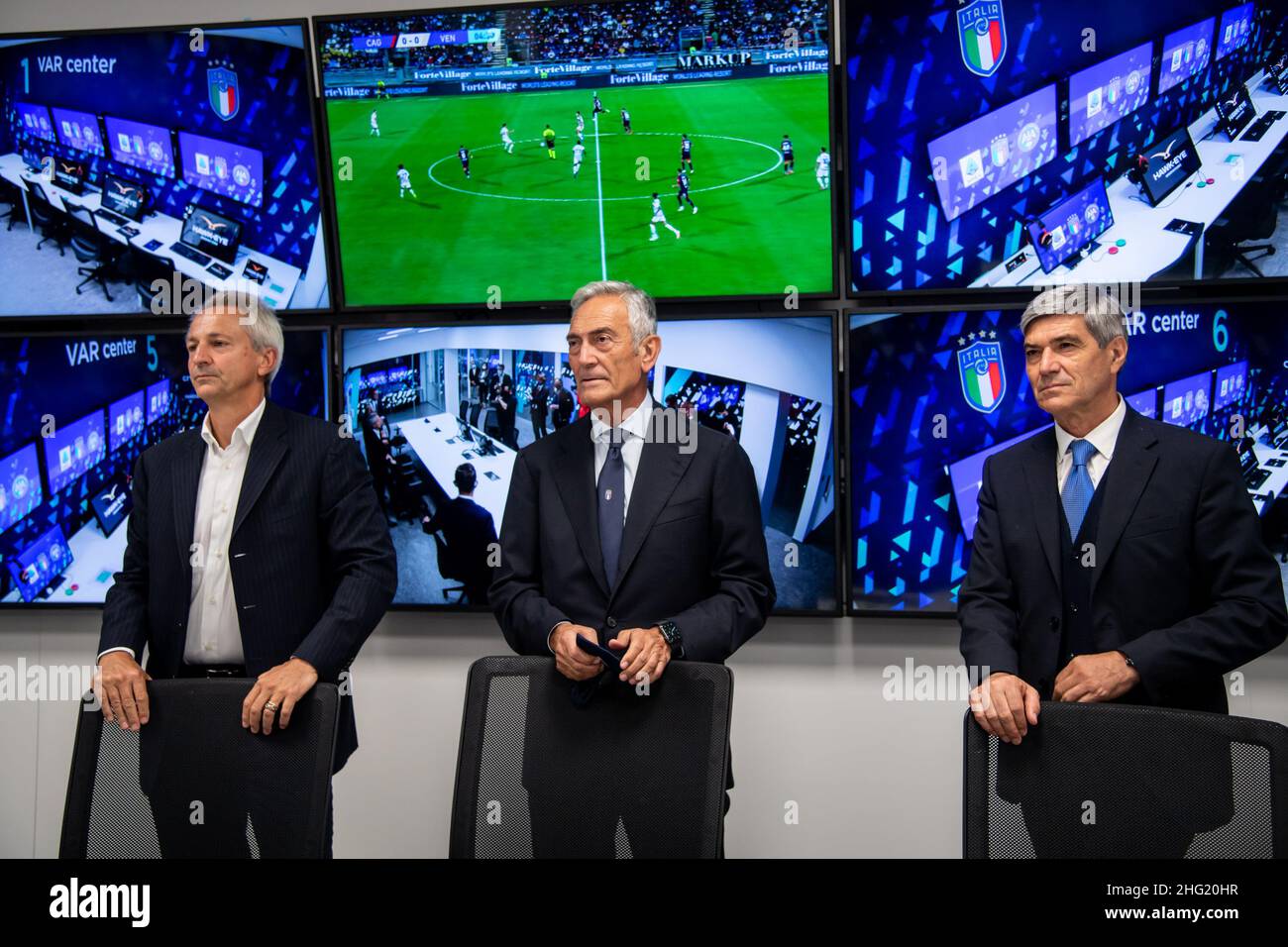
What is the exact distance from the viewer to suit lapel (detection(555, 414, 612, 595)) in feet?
7.51

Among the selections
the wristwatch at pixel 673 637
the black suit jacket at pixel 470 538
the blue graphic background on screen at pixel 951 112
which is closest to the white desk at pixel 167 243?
the black suit jacket at pixel 470 538

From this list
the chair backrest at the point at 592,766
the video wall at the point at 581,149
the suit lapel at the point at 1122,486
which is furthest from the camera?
the video wall at the point at 581,149

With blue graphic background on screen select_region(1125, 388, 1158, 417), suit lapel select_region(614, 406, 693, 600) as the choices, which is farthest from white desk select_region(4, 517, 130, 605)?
blue graphic background on screen select_region(1125, 388, 1158, 417)

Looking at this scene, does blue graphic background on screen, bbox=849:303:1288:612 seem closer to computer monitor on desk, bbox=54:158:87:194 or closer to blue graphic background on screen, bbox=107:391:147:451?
blue graphic background on screen, bbox=107:391:147:451

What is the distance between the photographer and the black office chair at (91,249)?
3451mm

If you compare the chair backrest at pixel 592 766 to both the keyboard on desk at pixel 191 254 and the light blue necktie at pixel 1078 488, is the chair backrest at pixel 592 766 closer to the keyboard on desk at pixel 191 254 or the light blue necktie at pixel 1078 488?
the light blue necktie at pixel 1078 488

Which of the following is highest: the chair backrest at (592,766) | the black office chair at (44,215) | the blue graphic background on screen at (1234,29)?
the blue graphic background on screen at (1234,29)

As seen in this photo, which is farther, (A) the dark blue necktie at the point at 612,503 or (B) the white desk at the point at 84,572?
(B) the white desk at the point at 84,572

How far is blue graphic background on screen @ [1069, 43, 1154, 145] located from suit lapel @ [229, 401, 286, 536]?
2202 millimetres

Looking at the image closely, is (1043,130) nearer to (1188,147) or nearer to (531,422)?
(1188,147)

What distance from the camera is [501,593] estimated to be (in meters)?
2.32

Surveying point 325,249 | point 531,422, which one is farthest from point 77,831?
point 325,249

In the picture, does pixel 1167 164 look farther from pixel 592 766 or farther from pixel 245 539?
pixel 245 539

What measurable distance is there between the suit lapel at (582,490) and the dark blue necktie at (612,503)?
0.07 ft
